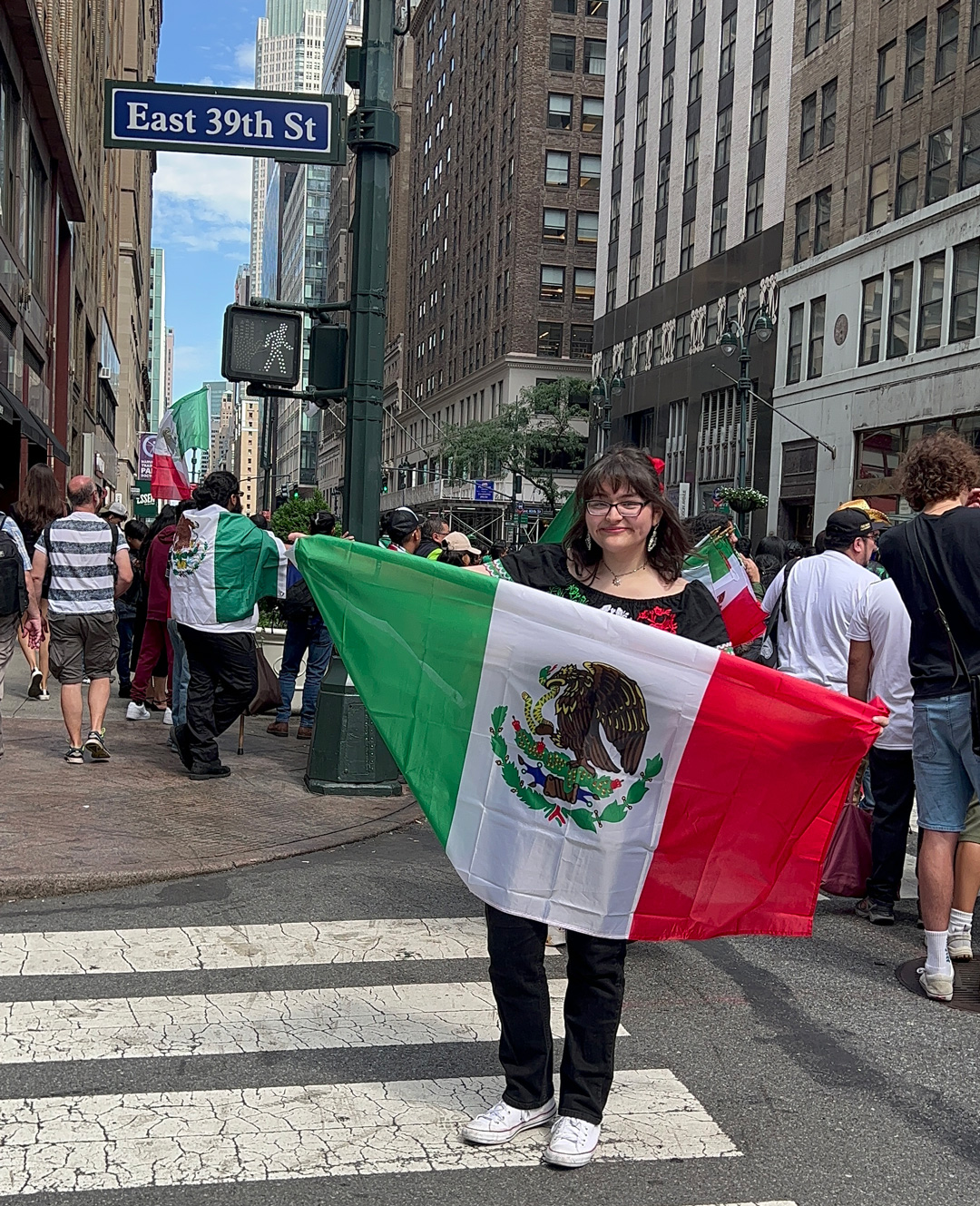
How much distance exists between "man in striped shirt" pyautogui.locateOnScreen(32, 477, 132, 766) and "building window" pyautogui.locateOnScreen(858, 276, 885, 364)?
28.7m

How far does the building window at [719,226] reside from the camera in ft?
150

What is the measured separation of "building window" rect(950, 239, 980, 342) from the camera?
2939 cm

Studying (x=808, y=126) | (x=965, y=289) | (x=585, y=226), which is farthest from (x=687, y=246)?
(x=585, y=226)

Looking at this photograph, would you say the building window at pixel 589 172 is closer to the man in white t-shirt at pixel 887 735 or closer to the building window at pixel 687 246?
the building window at pixel 687 246

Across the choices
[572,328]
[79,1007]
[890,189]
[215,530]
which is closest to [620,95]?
[572,328]

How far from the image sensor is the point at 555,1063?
423cm

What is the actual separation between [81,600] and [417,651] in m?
5.65

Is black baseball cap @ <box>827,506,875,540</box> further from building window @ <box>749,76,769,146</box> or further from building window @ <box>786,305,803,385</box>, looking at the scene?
building window @ <box>749,76,769,146</box>

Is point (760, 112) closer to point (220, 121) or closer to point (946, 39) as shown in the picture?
point (946, 39)

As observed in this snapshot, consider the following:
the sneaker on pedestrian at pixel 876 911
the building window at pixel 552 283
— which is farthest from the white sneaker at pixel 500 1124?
the building window at pixel 552 283

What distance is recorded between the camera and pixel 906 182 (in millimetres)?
32844

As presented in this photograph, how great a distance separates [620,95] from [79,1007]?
59657 millimetres

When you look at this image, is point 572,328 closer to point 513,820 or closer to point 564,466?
point 564,466

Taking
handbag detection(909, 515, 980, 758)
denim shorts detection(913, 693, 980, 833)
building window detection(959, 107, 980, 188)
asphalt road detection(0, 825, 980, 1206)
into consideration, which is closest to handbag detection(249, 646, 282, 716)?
asphalt road detection(0, 825, 980, 1206)
